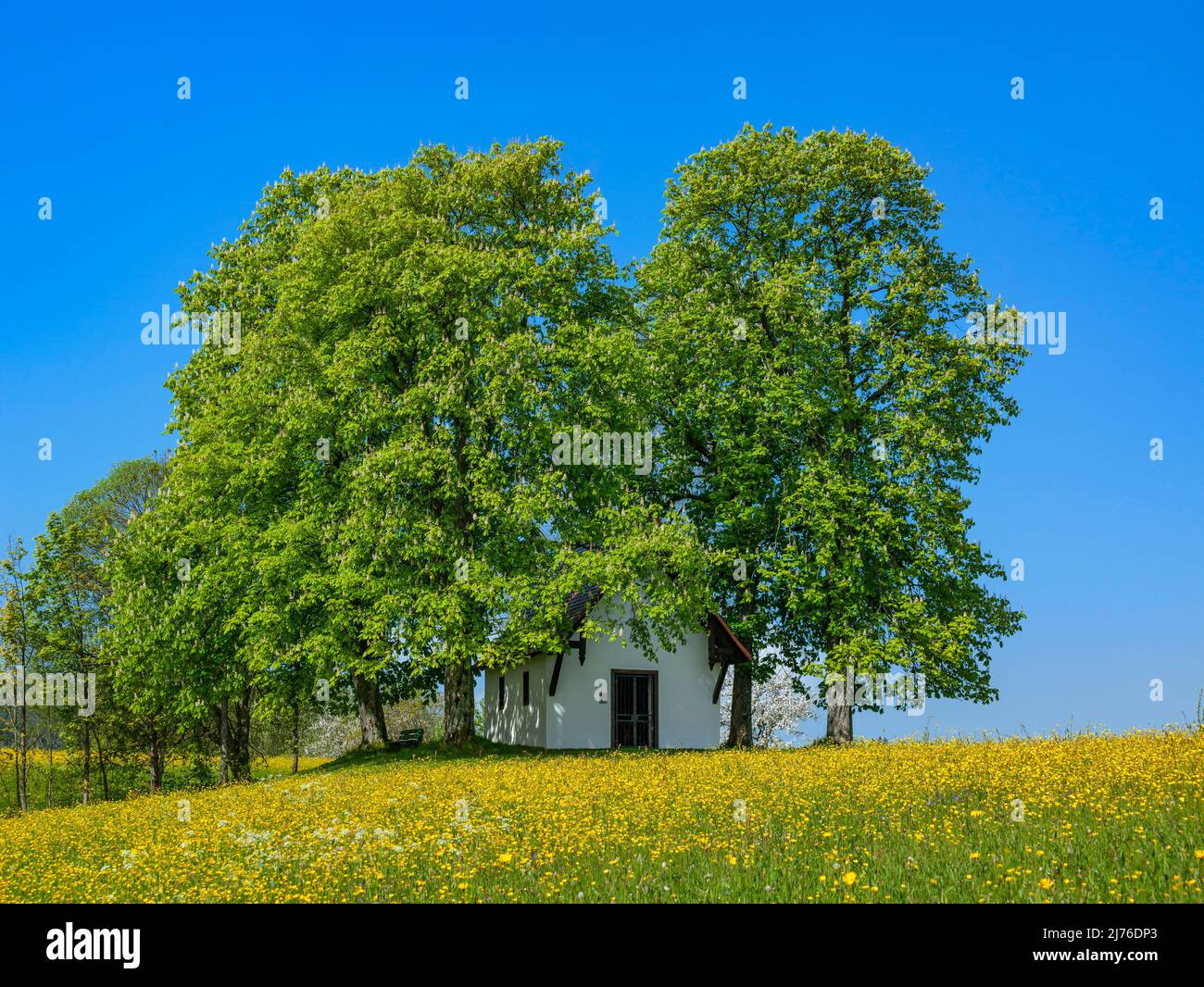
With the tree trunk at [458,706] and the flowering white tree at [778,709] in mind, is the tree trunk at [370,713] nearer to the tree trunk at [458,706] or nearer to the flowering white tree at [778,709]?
the tree trunk at [458,706]

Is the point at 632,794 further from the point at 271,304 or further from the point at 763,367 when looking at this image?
the point at 271,304

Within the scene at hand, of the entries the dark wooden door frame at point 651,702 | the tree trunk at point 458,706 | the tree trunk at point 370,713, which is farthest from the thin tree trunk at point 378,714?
the dark wooden door frame at point 651,702

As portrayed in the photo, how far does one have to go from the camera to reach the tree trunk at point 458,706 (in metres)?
32.3

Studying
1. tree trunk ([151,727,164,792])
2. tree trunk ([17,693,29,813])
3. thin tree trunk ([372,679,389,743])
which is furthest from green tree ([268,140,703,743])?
tree trunk ([151,727,164,792])

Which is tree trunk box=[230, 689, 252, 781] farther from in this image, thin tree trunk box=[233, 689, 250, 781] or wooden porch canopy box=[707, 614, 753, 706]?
wooden porch canopy box=[707, 614, 753, 706]

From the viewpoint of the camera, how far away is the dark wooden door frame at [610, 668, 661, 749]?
35.3m

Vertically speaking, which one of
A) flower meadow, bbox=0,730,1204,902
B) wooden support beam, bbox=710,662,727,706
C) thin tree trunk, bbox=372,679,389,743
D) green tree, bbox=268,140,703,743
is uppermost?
→ green tree, bbox=268,140,703,743

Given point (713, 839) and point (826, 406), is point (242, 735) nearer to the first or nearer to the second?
point (826, 406)

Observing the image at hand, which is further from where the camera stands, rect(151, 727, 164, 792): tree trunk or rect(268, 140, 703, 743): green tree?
rect(151, 727, 164, 792): tree trunk

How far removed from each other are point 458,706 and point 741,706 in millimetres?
10762

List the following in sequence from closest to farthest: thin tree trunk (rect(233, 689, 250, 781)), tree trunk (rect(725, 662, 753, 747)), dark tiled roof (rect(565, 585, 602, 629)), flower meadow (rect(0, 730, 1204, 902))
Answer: flower meadow (rect(0, 730, 1204, 902)) → dark tiled roof (rect(565, 585, 602, 629)) → tree trunk (rect(725, 662, 753, 747)) → thin tree trunk (rect(233, 689, 250, 781))

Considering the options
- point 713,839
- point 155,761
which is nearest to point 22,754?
point 155,761

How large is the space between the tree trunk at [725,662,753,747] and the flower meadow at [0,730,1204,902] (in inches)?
576
